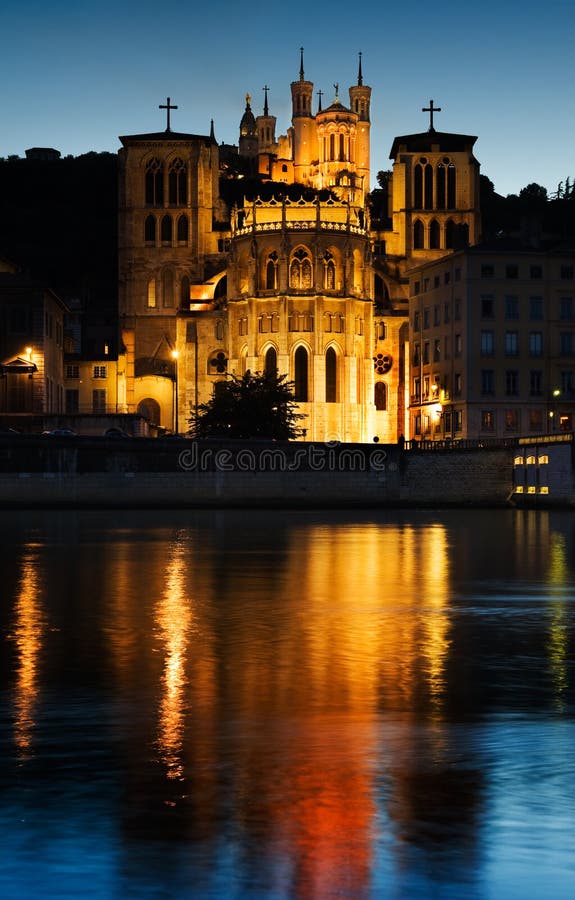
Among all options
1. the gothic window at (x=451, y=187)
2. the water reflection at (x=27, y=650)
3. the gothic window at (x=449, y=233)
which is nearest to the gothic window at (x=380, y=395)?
the gothic window at (x=449, y=233)

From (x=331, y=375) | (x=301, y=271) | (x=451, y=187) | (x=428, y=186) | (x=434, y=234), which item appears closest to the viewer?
(x=331, y=375)

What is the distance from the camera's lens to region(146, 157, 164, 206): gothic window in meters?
135

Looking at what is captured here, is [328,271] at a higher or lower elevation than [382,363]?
higher

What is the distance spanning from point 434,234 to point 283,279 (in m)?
26.4

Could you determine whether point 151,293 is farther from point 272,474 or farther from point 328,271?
point 272,474

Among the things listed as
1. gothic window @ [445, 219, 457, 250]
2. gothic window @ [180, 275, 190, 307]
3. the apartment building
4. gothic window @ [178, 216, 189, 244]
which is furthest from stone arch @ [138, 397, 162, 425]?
gothic window @ [445, 219, 457, 250]

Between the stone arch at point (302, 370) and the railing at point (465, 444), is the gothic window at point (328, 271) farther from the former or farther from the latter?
the railing at point (465, 444)

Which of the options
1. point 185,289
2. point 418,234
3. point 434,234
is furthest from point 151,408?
point 434,234

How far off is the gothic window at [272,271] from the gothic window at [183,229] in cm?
1604

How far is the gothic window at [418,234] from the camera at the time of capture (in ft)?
457

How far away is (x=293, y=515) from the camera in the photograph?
8206 centimetres

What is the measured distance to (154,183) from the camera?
445 ft

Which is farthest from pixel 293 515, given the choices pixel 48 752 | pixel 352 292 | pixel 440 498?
pixel 48 752

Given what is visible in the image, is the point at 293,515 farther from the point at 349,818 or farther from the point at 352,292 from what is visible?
the point at 349,818
